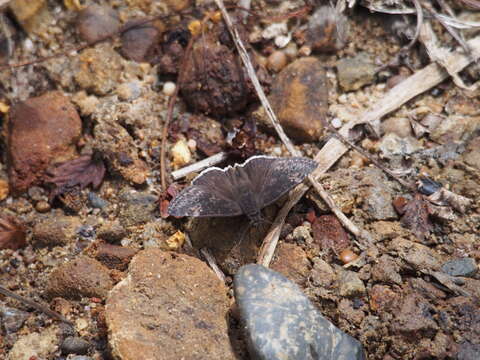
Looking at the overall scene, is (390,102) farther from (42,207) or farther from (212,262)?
(42,207)

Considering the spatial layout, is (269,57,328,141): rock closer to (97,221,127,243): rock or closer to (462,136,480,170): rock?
(462,136,480,170): rock

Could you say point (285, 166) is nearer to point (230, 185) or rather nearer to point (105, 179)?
point (230, 185)

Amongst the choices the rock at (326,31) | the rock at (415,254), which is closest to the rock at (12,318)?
the rock at (415,254)

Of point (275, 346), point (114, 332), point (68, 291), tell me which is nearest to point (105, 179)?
point (68, 291)

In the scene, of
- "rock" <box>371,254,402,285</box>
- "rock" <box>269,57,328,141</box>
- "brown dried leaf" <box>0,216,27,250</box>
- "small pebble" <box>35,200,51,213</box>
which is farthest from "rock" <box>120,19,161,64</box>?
"rock" <box>371,254,402,285</box>

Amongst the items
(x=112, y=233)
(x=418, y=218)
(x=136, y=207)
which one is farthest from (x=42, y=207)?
(x=418, y=218)

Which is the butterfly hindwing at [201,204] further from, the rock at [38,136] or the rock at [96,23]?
the rock at [96,23]
